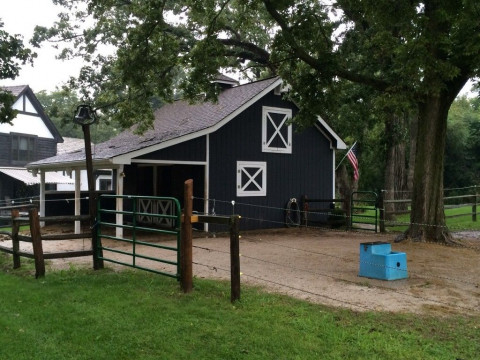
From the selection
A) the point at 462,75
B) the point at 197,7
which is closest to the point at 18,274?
the point at 197,7

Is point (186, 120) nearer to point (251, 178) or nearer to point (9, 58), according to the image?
point (251, 178)

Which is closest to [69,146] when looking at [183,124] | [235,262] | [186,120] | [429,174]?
[186,120]

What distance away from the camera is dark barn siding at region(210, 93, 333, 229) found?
16078mm

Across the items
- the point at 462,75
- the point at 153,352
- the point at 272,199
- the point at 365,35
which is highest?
the point at 365,35

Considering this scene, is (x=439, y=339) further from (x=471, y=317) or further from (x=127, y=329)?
(x=127, y=329)

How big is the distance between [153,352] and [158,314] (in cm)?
108

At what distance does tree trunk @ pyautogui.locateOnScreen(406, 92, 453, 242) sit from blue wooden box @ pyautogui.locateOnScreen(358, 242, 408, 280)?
4934 millimetres

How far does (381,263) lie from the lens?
318 inches

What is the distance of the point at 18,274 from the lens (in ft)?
29.5

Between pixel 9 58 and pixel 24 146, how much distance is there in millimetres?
20357

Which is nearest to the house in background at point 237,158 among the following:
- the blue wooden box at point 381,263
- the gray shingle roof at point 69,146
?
the blue wooden box at point 381,263

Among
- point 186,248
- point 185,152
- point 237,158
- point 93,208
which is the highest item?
point 185,152

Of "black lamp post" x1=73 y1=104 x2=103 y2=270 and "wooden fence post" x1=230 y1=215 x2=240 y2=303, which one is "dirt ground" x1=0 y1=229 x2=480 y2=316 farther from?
"wooden fence post" x1=230 y1=215 x2=240 y2=303

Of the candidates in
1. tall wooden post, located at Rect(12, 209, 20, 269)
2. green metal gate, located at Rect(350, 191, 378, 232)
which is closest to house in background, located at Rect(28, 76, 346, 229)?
green metal gate, located at Rect(350, 191, 378, 232)
